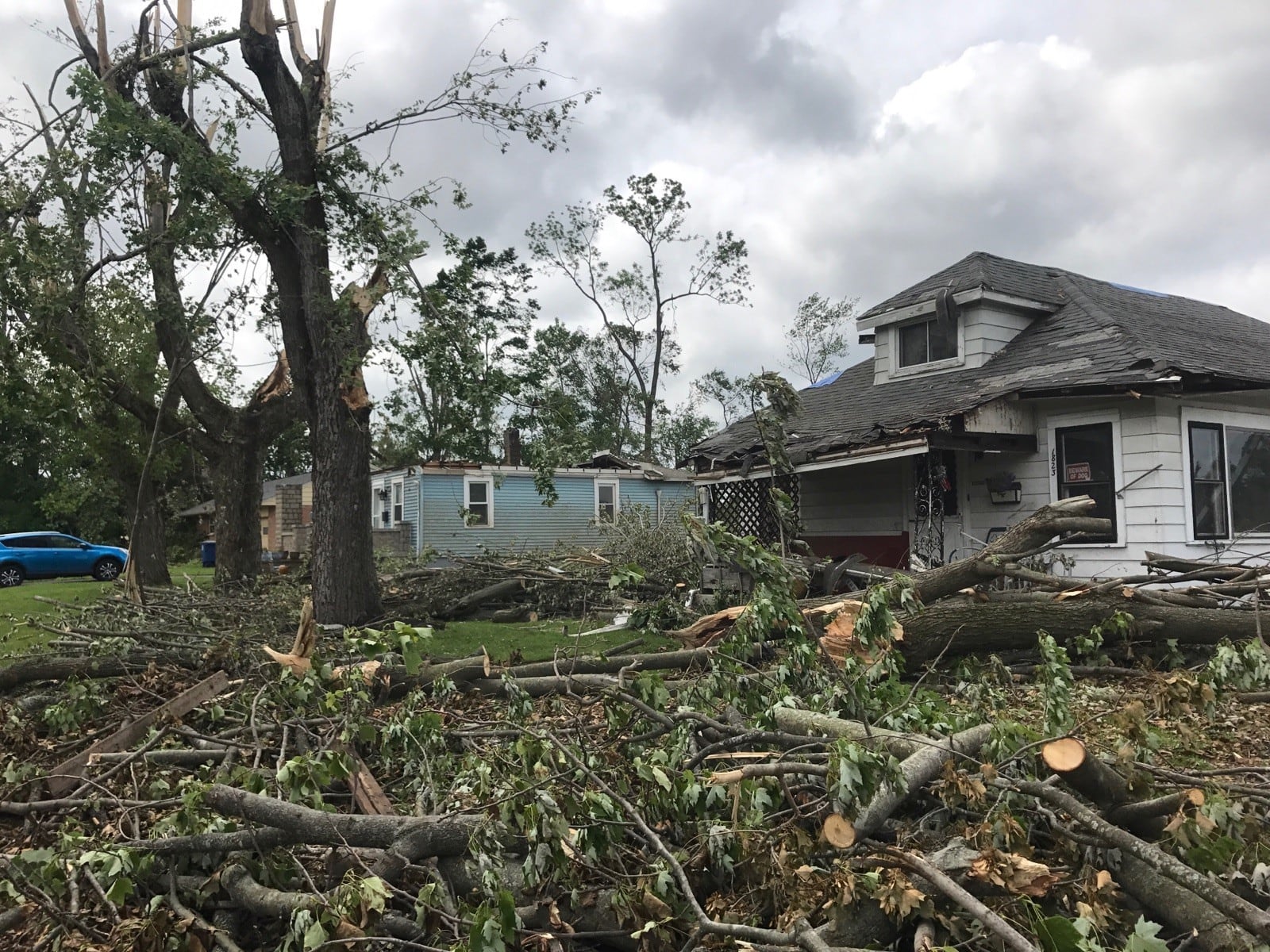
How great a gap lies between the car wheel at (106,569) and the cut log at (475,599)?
707 inches

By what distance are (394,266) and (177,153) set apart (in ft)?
8.21

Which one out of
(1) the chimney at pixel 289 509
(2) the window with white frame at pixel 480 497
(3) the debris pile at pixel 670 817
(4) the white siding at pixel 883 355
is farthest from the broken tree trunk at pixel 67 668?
(1) the chimney at pixel 289 509

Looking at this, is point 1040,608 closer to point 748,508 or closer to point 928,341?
point 928,341

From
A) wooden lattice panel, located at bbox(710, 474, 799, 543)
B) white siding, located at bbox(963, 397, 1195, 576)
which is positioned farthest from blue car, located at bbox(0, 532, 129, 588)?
white siding, located at bbox(963, 397, 1195, 576)

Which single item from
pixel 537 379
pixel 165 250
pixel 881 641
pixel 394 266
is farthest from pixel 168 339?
pixel 881 641

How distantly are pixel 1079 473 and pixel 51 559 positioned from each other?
25415mm

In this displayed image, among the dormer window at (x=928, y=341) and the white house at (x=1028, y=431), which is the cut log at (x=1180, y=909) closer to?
the white house at (x=1028, y=431)

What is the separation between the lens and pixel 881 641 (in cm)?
382

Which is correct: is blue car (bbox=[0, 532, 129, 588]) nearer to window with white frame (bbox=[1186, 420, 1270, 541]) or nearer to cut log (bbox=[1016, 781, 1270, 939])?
window with white frame (bbox=[1186, 420, 1270, 541])

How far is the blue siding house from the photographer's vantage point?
77.4ft

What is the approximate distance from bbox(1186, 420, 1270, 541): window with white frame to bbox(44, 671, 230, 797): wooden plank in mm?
9881

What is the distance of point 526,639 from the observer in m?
9.71

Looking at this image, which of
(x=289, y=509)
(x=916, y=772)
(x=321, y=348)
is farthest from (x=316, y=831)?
(x=289, y=509)

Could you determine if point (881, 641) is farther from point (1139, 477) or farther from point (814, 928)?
point (1139, 477)
